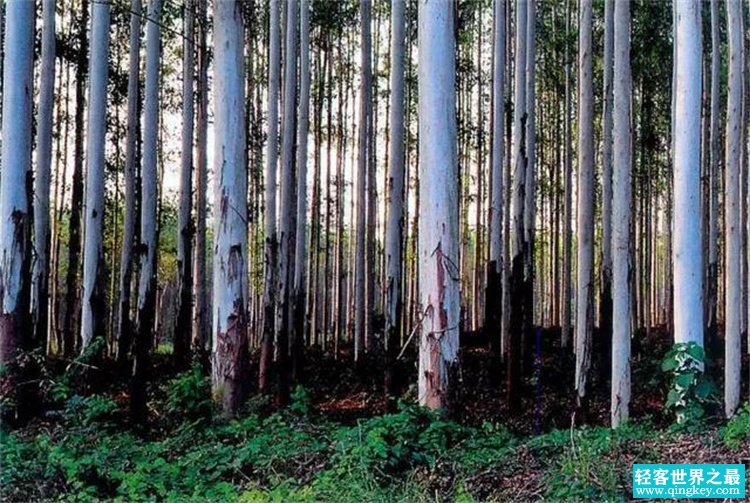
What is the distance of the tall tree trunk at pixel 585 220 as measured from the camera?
284 inches

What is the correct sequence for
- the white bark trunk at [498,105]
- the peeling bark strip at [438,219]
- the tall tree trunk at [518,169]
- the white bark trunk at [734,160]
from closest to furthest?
the peeling bark strip at [438,219] < the white bark trunk at [734,160] < the tall tree trunk at [518,169] < the white bark trunk at [498,105]

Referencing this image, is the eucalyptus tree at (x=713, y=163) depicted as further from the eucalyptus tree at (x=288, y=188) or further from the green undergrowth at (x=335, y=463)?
the green undergrowth at (x=335, y=463)

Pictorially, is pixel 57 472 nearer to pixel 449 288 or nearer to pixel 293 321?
pixel 449 288

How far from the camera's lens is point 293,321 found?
11.1 metres

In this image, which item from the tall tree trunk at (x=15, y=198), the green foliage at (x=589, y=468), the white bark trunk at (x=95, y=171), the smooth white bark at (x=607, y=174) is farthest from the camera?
the smooth white bark at (x=607, y=174)

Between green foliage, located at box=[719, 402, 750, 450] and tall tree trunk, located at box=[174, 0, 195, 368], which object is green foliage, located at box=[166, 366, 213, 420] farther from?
tall tree trunk, located at box=[174, 0, 195, 368]

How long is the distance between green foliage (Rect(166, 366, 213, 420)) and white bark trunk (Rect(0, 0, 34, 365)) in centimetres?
137

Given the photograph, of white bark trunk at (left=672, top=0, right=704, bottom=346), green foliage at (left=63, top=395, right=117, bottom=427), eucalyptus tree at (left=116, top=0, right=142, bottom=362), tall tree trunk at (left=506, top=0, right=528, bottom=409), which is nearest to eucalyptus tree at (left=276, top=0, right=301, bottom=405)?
eucalyptus tree at (left=116, top=0, right=142, bottom=362)

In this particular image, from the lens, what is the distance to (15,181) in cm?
596

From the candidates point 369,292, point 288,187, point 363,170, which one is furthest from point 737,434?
point 369,292

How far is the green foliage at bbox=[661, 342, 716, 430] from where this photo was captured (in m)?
4.79

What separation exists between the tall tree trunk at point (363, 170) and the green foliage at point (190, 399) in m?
6.15

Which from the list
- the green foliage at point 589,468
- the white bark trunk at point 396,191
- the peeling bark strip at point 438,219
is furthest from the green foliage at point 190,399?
the white bark trunk at point 396,191

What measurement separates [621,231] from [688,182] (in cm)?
112
